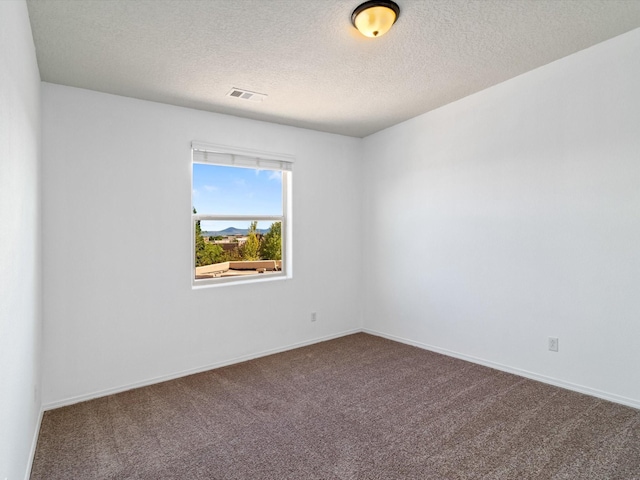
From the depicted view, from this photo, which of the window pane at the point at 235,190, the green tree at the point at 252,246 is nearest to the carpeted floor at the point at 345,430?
the green tree at the point at 252,246

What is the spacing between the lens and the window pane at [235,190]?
3.89m

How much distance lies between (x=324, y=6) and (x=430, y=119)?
2288 millimetres

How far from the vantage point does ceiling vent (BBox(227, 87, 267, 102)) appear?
3.33 meters

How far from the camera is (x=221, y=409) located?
2.84 metres

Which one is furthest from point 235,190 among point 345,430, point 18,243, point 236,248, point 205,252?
point 345,430

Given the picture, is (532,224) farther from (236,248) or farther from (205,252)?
(205,252)

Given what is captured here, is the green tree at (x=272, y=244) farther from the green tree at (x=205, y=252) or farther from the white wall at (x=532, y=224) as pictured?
the white wall at (x=532, y=224)

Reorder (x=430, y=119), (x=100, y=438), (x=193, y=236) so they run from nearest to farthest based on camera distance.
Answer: (x=100, y=438), (x=193, y=236), (x=430, y=119)

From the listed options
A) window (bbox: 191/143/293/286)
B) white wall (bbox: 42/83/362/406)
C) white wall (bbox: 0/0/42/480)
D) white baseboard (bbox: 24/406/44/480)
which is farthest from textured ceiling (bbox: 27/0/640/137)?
white baseboard (bbox: 24/406/44/480)

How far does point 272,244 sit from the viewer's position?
4445mm

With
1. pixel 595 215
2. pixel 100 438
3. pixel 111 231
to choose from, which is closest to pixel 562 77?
pixel 595 215

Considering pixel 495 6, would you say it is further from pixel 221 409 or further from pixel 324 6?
pixel 221 409

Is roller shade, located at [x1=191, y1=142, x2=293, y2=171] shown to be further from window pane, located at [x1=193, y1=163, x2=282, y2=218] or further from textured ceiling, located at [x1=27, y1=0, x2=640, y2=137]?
textured ceiling, located at [x1=27, y1=0, x2=640, y2=137]

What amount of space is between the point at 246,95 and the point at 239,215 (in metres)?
1.29
